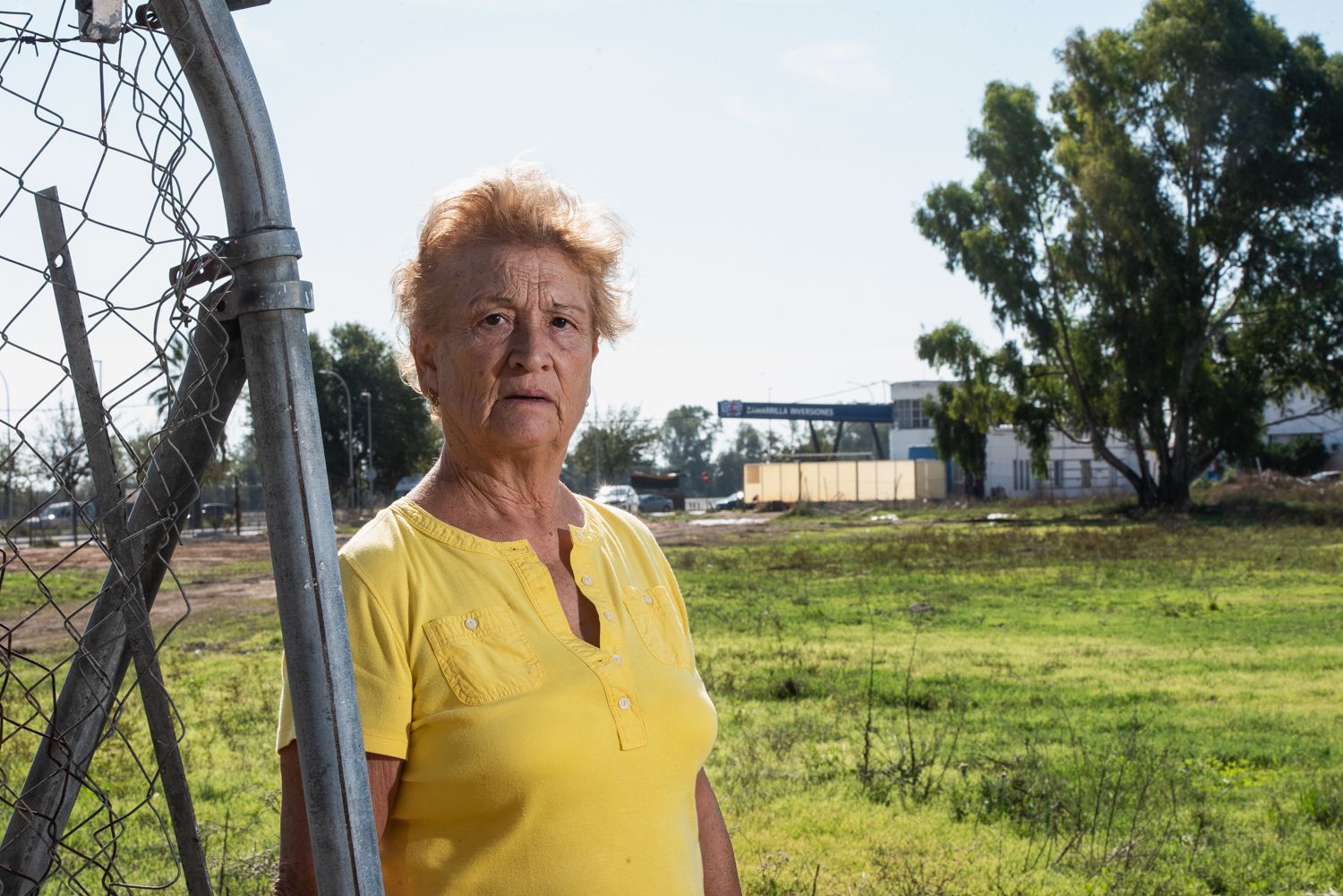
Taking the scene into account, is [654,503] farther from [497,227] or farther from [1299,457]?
[497,227]

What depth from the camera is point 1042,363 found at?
1570 inches

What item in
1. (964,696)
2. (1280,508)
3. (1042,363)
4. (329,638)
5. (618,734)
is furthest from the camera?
(1042,363)

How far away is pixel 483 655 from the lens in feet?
5.96

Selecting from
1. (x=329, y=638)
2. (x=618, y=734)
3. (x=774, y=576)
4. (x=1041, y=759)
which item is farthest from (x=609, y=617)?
(x=774, y=576)

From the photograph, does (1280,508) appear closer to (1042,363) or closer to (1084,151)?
(1042,363)

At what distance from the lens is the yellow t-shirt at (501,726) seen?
177 centimetres

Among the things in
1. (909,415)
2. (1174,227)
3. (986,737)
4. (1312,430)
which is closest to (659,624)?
(986,737)

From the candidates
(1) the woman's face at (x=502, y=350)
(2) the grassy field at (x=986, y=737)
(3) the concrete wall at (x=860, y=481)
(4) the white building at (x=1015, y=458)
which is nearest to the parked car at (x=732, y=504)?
(3) the concrete wall at (x=860, y=481)

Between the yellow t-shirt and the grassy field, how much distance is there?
403 millimetres

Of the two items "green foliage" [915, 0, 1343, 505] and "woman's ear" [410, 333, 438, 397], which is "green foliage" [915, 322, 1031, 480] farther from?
"woman's ear" [410, 333, 438, 397]

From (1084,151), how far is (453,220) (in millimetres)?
38501

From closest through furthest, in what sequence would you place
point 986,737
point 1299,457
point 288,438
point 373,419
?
point 288,438 → point 986,737 → point 373,419 → point 1299,457

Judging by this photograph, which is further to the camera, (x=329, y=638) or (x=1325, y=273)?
(x=1325, y=273)

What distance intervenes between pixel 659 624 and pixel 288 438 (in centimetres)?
87
